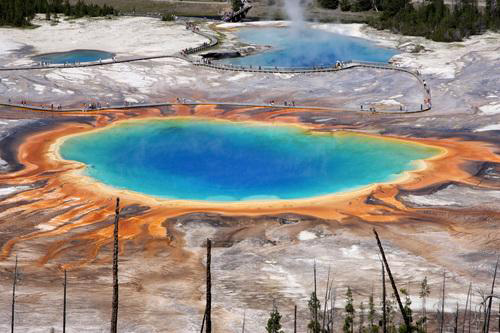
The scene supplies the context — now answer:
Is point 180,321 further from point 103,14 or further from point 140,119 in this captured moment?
point 103,14

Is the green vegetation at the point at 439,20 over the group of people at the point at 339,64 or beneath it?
over

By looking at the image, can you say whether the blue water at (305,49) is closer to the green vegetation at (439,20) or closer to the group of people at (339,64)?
the group of people at (339,64)

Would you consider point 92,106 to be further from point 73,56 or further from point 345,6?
point 345,6

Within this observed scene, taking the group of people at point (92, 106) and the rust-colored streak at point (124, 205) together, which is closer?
the rust-colored streak at point (124, 205)

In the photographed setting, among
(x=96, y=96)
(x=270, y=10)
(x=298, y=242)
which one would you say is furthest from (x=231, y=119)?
(x=270, y=10)

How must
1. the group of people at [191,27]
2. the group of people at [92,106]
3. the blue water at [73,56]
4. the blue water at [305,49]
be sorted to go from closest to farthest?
the group of people at [92,106], the blue water at [73,56], the blue water at [305,49], the group of people at [191,27]

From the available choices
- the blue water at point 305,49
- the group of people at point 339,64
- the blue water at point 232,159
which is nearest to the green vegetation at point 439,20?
the blue water at point 305,49

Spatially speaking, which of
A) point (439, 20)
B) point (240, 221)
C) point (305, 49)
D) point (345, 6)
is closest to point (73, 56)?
point (305, 49)

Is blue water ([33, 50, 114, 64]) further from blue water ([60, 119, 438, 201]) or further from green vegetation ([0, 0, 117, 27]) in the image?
blue water ([60, 119, 438, 201])

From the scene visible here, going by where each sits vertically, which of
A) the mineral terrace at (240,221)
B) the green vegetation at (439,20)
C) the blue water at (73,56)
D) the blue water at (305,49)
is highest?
the green vegetation at (439,20)
